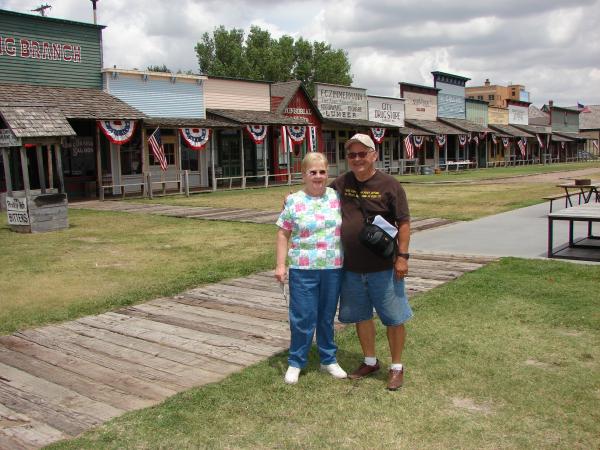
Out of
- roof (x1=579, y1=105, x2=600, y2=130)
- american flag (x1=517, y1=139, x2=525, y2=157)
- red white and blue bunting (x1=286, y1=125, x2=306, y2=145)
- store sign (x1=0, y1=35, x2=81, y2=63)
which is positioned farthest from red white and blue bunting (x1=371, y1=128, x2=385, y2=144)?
roof (x1=579, y1=105, x2=600, y2=130)

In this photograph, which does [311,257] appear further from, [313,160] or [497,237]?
[497,237]

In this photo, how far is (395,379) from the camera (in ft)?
13.3

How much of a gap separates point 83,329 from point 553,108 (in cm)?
6572

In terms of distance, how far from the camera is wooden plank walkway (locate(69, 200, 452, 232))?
13078mm

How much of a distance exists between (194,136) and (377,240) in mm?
19927

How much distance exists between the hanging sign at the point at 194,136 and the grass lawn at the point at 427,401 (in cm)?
1841

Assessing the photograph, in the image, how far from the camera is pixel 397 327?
415 centimetres

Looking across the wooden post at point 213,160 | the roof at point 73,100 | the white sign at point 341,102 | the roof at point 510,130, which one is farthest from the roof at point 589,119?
the roof at point 73,100

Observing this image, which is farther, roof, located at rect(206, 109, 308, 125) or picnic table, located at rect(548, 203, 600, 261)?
roof, located at rect(206, 109, 308, 125)

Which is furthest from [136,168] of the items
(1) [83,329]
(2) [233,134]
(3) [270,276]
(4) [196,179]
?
(1) [83,329]

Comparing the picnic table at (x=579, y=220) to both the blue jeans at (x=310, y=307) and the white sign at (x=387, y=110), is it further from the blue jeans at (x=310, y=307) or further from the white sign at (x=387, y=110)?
the white sign at (x=387, y=110)

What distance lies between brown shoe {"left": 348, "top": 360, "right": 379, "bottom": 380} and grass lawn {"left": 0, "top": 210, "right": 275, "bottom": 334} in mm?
3130

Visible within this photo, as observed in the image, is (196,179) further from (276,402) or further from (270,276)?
(276,402)

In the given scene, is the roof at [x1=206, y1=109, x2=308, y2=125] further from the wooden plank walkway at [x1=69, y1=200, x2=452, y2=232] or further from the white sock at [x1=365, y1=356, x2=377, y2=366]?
the white sock at [x1=365, y1=356, x2=377, y2=366]
